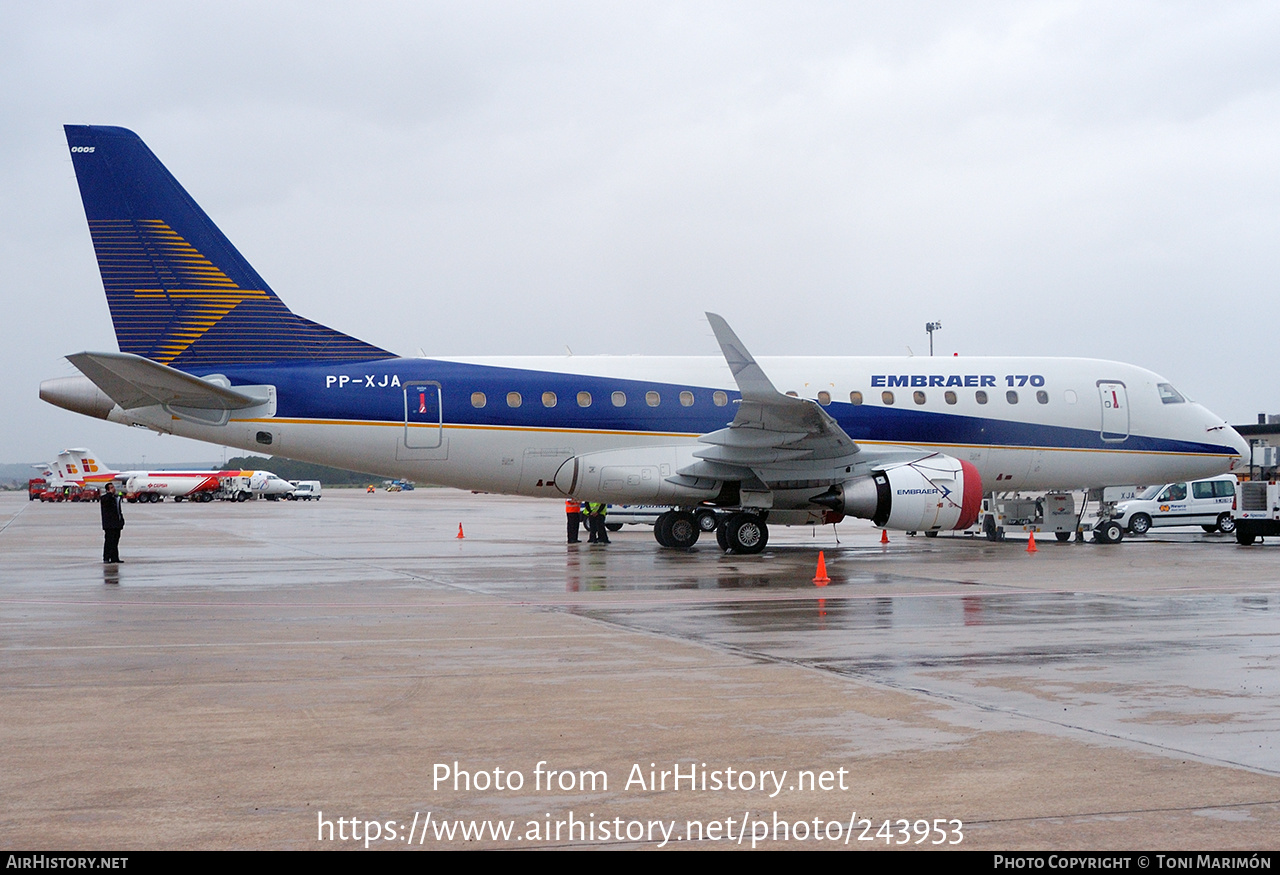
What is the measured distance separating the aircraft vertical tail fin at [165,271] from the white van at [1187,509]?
21795mm

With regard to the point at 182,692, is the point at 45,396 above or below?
above

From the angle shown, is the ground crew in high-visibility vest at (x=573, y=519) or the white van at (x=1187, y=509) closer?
the ground crew in high-visibility vest at (x=573, y=519)

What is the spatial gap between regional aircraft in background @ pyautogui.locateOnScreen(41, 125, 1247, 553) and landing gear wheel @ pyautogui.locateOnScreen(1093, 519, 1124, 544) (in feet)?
6.74

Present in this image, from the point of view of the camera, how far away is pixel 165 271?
21.6 metres

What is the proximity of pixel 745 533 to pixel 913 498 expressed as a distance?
11.2ft

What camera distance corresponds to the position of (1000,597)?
49.7 feet

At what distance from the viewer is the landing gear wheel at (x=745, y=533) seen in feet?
76.1

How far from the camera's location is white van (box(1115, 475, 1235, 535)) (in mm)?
31391

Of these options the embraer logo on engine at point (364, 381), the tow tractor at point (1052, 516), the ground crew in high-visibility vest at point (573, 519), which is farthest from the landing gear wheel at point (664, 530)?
the tow tractor at point (1052, 516)

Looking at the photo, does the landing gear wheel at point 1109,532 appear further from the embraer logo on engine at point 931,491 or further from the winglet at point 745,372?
the winglet at point 745,372

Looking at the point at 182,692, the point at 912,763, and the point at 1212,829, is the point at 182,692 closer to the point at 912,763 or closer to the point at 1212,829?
the point at 912,763

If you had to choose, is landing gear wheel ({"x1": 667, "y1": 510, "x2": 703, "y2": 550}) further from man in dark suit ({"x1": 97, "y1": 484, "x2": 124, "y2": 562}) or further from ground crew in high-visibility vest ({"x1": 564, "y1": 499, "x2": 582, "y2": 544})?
man in dark suit ({"x1": 97, "y1": 484, "x2": 124, "y2": 562})

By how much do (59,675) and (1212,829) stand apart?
8310 mm

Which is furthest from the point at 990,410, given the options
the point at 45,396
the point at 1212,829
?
the point at 1212,829
